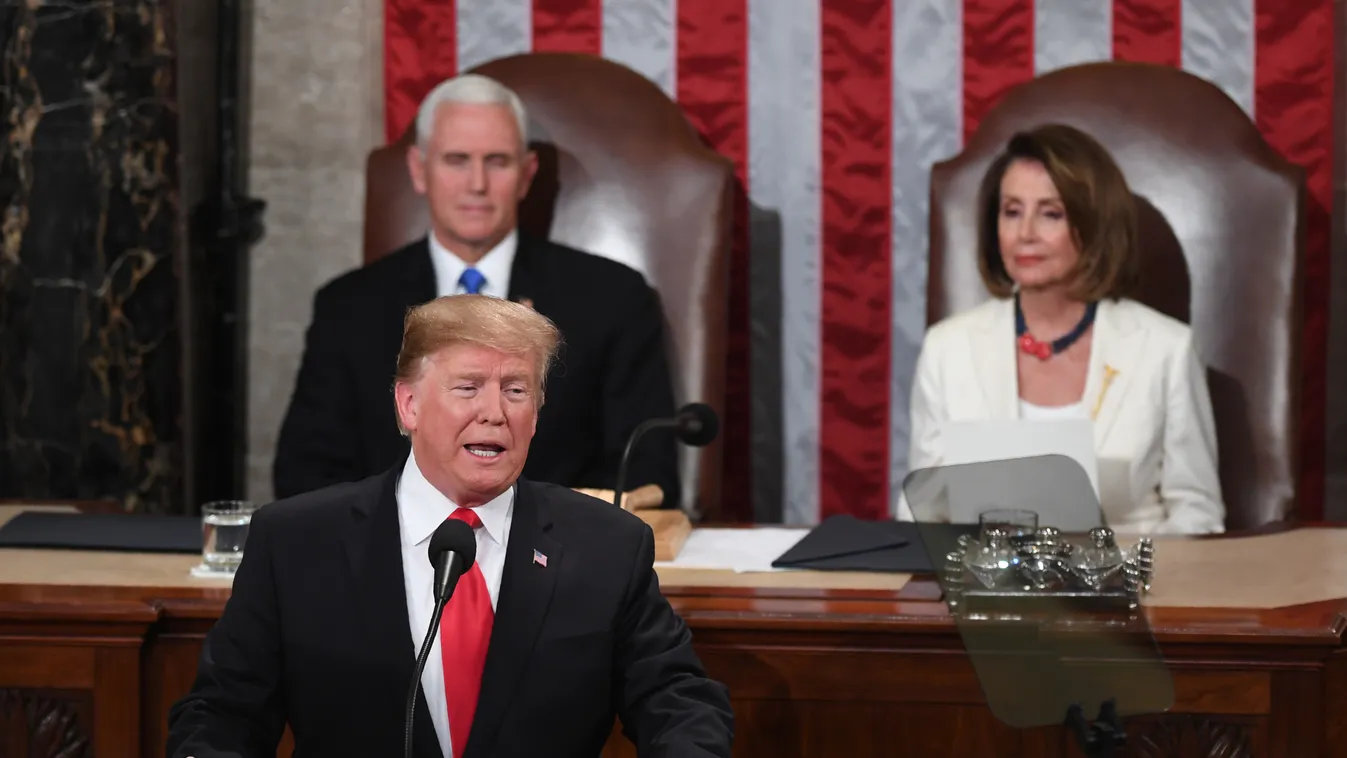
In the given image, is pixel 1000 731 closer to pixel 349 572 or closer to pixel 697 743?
pixel 697 743

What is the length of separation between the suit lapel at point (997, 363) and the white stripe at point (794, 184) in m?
0.76

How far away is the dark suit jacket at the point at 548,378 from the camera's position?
3.66 meters

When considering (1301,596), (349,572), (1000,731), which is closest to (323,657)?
(349,572)

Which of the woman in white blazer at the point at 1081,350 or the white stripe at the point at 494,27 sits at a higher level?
the white stripe at the point at 494,27

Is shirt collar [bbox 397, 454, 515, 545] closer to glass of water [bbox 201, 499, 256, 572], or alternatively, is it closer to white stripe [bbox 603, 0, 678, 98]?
glass of water [bbox 201, 499, 256, 572]

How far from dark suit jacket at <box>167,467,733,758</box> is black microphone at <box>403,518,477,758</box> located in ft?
0.78

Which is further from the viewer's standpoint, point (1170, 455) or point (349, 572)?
point (1170, 455)

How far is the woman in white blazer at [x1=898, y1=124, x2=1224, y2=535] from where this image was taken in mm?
3471

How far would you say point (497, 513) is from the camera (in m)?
2.01

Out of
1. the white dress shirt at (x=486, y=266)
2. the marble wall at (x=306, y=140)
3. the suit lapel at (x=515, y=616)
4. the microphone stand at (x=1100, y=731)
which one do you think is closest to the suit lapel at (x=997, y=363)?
the white dress shirt at (x=486, y=266)

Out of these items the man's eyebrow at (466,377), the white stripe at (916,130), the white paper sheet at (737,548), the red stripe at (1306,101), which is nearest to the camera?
the man's eyebrow at (466,377)

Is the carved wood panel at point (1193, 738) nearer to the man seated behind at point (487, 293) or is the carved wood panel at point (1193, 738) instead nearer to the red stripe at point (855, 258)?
the man seated behind at point (487, 293)

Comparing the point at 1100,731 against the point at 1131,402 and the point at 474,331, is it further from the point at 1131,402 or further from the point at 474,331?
the point at 1131,402

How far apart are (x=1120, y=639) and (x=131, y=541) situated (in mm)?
1552
